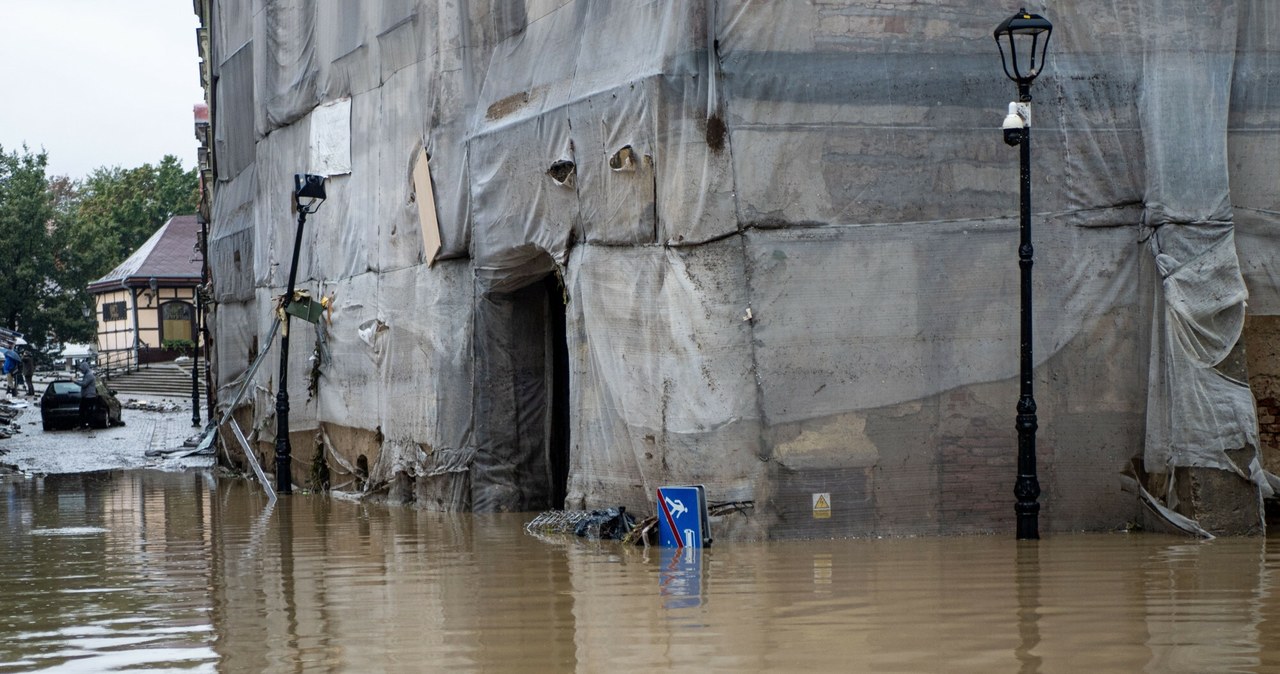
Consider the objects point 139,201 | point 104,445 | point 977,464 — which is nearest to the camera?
point 977,464

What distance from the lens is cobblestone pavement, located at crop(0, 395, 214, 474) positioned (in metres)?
31.6

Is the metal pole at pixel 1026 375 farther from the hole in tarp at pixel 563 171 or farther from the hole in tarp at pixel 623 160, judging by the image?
the hole in tarp at pixel 563 171

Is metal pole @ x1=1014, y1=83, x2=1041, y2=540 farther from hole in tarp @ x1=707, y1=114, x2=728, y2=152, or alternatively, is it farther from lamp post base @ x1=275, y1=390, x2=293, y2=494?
lamp post base @ x1=275, y1=390, x2=293, y2=494

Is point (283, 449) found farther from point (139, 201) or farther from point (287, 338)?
point (139, 201)

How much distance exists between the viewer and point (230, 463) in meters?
28.9

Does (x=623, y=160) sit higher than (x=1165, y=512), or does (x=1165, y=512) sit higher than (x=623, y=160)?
(x=623, y=160)

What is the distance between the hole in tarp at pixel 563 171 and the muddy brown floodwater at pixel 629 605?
3813 millimetres

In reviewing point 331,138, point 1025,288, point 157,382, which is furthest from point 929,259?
point 157,382

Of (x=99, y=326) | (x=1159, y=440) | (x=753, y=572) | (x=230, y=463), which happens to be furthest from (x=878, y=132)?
(x=99, y=326)

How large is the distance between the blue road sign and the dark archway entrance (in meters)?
4.73

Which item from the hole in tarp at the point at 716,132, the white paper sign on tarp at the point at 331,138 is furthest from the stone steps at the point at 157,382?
the hole in tarp at the point at 716,132

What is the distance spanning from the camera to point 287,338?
23.5m

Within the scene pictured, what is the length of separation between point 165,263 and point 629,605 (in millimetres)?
66411

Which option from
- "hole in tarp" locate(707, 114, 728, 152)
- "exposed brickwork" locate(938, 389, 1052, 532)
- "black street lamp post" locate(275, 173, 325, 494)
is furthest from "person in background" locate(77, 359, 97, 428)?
"exposed brickwork" locate(938, 389, 1052, 532)
